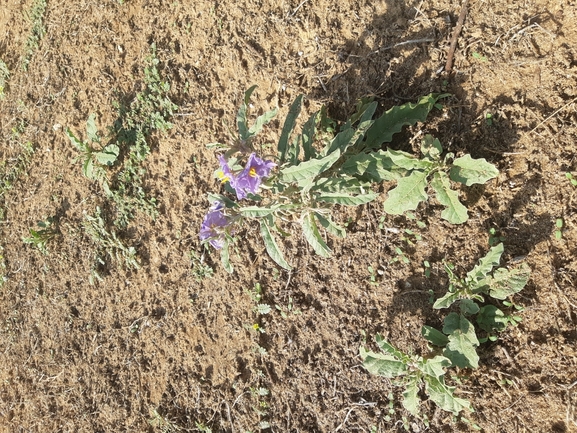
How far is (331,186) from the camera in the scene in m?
2.71

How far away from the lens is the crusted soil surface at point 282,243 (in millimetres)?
2682

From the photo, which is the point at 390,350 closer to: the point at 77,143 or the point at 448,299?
the point at 448,299

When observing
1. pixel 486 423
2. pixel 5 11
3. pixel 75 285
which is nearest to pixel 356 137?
pixel 486 423

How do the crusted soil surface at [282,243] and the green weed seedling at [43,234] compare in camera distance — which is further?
the green weed seedling at [43,234]

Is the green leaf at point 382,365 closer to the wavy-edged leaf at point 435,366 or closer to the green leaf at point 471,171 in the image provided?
the wavy-edged leaf at point 435,366

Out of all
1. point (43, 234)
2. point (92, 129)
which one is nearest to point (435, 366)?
point (92, 129)

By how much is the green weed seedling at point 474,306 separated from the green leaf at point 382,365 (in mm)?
243

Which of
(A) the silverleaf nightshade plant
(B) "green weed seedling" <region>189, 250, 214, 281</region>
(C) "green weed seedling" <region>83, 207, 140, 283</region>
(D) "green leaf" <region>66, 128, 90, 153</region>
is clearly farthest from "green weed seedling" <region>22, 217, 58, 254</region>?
(A) the silverleaf nightshade plant

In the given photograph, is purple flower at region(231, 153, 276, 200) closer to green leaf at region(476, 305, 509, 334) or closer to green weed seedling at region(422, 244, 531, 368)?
green weed seedling at region(422, 244, 531, 368)

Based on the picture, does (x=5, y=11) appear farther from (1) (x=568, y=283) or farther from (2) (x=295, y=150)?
(1) (x=568, y=283)

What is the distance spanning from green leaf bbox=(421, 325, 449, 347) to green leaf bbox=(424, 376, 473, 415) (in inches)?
8.2

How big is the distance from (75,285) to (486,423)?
12.0 ft

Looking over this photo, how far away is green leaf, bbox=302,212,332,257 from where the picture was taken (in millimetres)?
2648

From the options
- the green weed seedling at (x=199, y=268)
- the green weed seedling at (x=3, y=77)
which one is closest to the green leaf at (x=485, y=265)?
the green weed seedling at (x=199, y=268)
